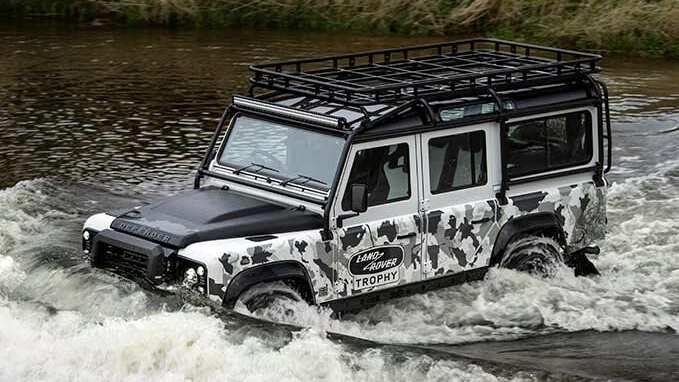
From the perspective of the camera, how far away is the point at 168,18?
26.2 metres

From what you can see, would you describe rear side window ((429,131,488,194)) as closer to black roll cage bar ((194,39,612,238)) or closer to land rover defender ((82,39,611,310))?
land rover defender ((82,39,611,310))

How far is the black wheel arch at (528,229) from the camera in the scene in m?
11.1

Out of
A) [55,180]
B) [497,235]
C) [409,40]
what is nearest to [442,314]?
[497,235]

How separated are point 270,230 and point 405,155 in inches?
54.5

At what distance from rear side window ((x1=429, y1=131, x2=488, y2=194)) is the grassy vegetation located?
44.6ft

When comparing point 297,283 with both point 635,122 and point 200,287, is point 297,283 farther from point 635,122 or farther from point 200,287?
point 635,122

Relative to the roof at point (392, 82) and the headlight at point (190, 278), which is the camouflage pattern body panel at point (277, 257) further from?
the roof at point (392, 82)

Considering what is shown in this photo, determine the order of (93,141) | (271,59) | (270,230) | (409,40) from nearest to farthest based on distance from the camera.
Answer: (270,230), (93,141), (271,59), (409,40)

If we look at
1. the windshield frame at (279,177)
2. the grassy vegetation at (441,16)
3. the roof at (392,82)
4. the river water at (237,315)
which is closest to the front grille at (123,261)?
the river water at (237,315)

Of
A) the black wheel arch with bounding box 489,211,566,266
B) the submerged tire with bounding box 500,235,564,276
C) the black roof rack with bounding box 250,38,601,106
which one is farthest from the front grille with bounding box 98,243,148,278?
the submerged tire with bounding box 500,235,564,276

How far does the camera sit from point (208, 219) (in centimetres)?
988

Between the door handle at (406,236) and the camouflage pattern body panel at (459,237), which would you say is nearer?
the door handle at (406,236)

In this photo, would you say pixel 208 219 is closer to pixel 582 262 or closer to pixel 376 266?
pixel 376 266

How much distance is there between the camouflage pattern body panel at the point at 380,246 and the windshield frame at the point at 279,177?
0.39 metres
